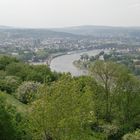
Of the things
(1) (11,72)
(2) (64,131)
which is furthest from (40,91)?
(1) (11,72)

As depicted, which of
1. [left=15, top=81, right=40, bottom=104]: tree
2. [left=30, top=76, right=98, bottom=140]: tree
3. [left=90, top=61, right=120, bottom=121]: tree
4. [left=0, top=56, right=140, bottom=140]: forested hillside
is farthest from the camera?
[left=15, top=81, right=40, bottom=104]: tree

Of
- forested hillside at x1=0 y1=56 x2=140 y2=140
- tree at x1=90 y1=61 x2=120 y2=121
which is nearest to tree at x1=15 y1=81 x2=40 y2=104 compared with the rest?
forested hillside at x1=0 y1=56 x2=140 y2=140

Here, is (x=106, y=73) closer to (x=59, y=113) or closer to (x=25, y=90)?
(x=25, y=90)

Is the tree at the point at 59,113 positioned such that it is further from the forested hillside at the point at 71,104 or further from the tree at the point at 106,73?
the tree at the point at 106,73

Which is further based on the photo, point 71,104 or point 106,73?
point 106,73

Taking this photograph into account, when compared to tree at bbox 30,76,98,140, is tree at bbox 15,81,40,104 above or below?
below

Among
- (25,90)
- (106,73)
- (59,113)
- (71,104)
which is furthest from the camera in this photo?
(25,90)

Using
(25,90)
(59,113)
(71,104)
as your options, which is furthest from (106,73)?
(59,113)

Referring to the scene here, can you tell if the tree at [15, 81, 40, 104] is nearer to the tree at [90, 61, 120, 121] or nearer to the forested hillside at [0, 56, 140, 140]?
the forested hillside at [0, 56, 140, 140]

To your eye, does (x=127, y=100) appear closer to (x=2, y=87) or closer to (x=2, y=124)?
(x=2, y=87)
